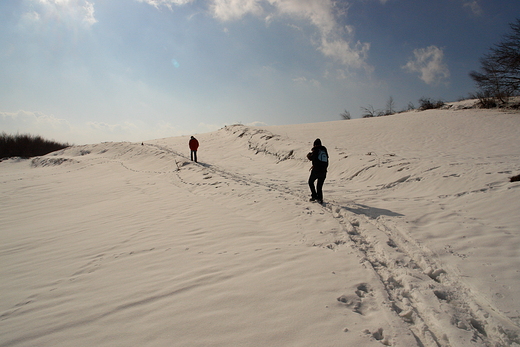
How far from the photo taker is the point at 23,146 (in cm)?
3175

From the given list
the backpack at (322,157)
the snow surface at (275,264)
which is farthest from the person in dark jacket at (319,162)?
the snow surface at (275,264)

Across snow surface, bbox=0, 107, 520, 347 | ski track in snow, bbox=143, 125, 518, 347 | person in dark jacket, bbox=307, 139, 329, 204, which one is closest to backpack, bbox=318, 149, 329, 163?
person in dark jacket, bbox=307, 139, 329, 204

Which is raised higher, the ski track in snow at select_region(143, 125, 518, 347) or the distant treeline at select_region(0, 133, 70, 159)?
the distant treeline at select_region(0, 133, 70, 159)

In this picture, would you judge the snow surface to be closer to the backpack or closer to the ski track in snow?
the ski track in snow

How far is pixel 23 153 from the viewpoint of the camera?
3042 centimetres

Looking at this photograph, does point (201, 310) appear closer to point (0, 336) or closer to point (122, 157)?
point (0, 336)

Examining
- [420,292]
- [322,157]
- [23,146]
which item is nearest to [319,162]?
[322,157]

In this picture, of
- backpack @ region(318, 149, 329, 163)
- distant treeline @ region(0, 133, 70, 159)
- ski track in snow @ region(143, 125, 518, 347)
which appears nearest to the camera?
ski track in snow @ region(143, 125, 518, 347)

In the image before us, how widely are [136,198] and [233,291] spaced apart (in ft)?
21.5

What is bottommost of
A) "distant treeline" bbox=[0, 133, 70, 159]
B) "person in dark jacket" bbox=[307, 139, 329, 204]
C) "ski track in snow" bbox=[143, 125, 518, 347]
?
"ski track in snow" bbox=[143, 125, 518, 347]

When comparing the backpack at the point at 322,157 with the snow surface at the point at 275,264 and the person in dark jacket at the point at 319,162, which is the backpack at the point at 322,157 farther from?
the snow surface at the point at 275,264

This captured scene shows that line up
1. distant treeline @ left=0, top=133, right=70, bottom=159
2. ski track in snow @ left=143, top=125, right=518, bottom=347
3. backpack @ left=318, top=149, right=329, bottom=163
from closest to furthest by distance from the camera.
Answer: ski track in snow @ left=143, top=125, right=518, bottom=347, backpack @ left=318, top=149, right=329, bottom=163, distant treeline @ left=0, top=133, right=70, bottom=159

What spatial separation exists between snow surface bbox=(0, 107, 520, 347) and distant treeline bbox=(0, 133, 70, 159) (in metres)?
31.0

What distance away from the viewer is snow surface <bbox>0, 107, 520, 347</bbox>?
6.89 feet
